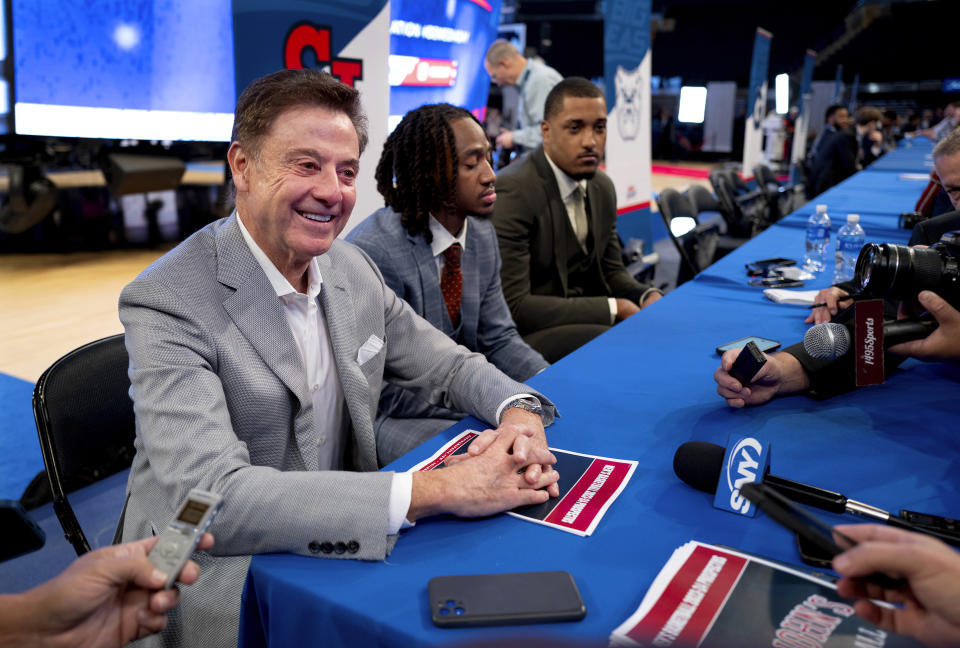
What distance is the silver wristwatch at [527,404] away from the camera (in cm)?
133

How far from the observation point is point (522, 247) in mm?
2842

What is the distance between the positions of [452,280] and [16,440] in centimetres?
201

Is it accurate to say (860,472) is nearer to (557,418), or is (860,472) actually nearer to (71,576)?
(557,418)

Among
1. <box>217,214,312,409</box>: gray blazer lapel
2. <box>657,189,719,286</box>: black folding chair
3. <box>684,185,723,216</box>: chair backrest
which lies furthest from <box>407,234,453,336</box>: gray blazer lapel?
<box>684,185,723,216</box>: chair backrest

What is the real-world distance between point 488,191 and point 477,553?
1.53 metres

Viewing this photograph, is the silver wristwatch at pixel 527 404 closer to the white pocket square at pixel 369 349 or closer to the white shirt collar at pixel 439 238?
the white pocket square at pixel 369 349

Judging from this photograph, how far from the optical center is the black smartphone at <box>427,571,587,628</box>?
0.79 m

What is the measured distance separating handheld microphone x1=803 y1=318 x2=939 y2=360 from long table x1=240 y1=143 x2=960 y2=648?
121 millimetres

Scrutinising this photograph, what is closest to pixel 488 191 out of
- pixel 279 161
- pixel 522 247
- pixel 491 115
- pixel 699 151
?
pixel 522 247

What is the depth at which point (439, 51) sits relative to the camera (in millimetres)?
4254

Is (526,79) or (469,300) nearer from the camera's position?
(469,300)

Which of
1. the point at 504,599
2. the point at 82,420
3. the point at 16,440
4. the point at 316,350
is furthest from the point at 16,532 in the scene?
the point at 16,440

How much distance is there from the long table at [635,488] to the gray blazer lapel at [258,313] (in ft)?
0.87

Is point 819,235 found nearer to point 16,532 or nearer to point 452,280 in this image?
point 452,280
